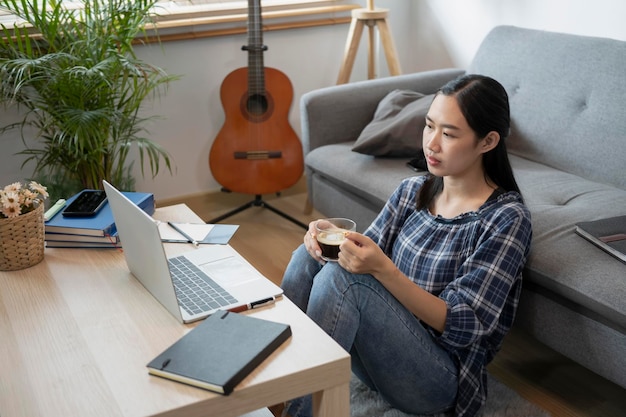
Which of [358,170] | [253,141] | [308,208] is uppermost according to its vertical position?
[358,170]

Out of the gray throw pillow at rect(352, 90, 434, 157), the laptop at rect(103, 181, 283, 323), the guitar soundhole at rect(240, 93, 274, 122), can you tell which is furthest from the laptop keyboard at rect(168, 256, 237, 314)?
the guitar soundhole at rect(240, 93, 274, 122)

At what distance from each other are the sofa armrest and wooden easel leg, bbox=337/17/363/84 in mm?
403

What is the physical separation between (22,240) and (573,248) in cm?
129

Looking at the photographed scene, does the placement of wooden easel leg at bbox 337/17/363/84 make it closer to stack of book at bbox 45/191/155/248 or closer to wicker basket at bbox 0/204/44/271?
stack of book at bbox 45/191/155/248

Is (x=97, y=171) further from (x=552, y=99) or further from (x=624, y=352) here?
(x=624, y=352)

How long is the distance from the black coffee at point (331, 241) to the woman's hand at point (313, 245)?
0.05 metres

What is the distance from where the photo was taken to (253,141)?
10.7 feet

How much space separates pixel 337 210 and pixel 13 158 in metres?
1.37

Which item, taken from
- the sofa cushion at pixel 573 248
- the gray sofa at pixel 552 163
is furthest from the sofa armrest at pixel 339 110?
the sofa cushion at pixel 573 248

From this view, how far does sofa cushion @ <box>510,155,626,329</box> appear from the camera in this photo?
5.51 ft

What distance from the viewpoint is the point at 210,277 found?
5.26 feet

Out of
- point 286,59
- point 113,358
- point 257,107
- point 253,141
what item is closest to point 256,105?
point 257,107

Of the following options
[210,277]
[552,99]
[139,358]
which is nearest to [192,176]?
[552,99]

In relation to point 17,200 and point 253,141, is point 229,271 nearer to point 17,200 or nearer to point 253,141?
point 17,200
